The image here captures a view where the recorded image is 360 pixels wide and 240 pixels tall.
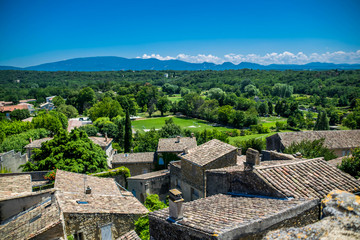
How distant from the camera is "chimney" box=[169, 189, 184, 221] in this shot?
788 centimetres

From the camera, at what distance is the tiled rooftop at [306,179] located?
8883 mm

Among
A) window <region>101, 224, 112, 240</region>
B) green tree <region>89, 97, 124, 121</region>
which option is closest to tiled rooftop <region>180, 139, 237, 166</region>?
window <region>101, 224, 112, 240</region>

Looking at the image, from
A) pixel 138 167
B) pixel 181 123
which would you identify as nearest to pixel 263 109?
pixel 181 123

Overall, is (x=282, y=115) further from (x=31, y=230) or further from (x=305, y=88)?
(x=31, y=230)

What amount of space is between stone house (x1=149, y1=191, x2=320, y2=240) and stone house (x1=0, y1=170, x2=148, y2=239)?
4.86 m

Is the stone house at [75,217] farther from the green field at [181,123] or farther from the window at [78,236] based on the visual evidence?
the green field at [181,123]

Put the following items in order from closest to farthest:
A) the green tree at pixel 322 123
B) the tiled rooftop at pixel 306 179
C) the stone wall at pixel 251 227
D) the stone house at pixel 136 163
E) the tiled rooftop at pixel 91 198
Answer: the stone wall at pixel 251 227 < the tiled rooftop at pixel 306 179 < the tiled rooftop at pixel 91 198 < the stone house at pixel 136 163 < the green tree at pixel 322 123

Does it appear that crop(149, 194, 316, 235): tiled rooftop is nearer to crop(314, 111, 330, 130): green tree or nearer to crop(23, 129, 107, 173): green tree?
crop(23, 129, 107, 173): green tree

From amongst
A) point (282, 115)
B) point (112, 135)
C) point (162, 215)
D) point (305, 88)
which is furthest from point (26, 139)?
point (305, 88)

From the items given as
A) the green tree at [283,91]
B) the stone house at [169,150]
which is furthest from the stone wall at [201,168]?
the green tree at [283,91]

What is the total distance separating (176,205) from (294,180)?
16.1 ft

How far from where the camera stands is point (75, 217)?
1198 centimetres

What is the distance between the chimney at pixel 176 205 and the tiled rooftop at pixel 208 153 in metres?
9.20

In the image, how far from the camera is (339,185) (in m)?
9.32
